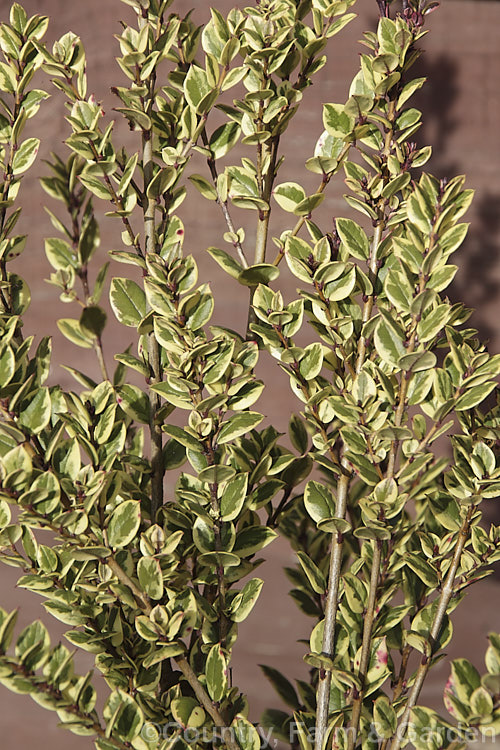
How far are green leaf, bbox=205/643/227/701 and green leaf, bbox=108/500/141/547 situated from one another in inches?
3.2

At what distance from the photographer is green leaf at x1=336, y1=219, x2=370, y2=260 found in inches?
15.9

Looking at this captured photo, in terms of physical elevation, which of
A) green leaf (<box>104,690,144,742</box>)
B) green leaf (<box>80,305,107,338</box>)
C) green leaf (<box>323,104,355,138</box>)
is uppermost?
green leaf (<box>323,104,355,138</box>)

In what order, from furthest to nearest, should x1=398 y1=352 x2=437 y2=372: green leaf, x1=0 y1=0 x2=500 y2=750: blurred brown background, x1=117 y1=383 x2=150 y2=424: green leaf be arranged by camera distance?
x1=0 y1=0 x2=500 y2=750: blurred brown background < x1=117 y1=383 x2=150 y2=424: green leaf < x1=398 y1=352 x2=437 y2=372: green leaf

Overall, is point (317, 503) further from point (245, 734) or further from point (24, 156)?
point (24, 156)

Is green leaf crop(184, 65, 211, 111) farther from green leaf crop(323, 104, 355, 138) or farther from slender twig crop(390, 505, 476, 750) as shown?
slender twig crop(390, 505, 476, 750)

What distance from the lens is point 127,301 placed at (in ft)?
1.40

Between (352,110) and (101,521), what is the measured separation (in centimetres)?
27

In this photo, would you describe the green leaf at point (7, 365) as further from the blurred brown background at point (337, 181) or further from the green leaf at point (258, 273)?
the blurred brown background at point (337, 181)

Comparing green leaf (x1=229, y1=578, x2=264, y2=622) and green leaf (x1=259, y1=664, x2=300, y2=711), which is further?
green leaf (x1=259, y1=664, x2=300, y2=711)

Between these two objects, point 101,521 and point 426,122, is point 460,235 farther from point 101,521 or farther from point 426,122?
point 426,122

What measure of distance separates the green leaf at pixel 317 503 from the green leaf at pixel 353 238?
14 cm

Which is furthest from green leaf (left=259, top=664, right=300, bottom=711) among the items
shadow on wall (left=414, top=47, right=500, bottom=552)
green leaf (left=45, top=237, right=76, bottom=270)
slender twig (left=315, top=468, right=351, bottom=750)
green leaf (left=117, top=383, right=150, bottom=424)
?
shadow on wall (left=414, top=47, right=500, bottom=552)

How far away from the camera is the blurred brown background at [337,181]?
951 millimetres

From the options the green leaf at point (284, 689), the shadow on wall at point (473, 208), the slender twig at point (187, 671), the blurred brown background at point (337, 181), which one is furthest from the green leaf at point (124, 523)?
the shadow on wall at point (473, 208)
